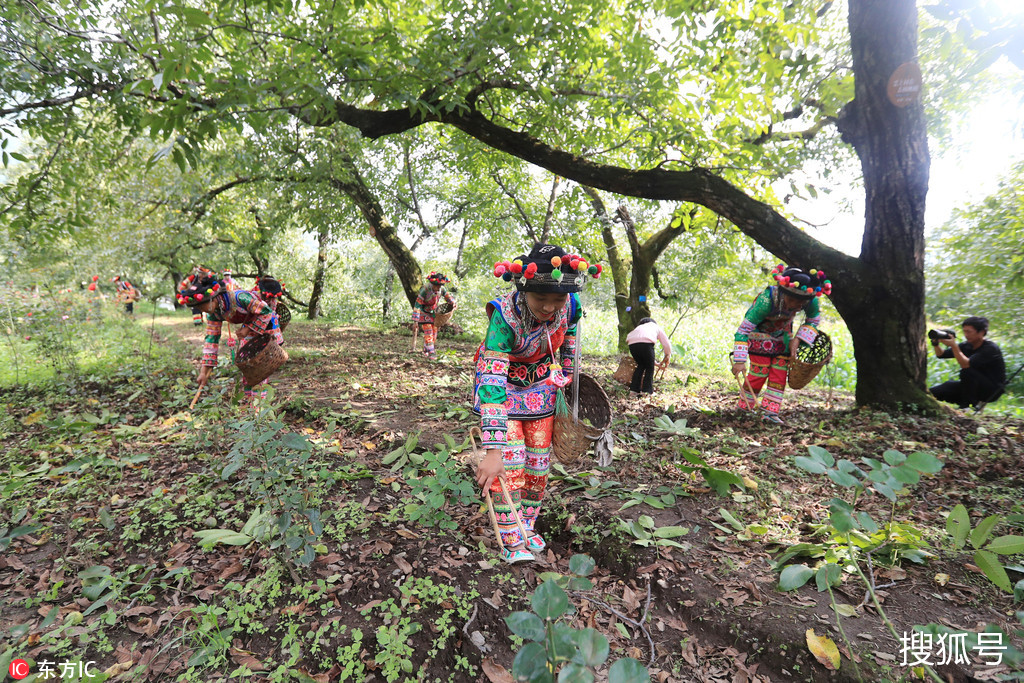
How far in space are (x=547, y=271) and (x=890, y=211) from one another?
5081 mm

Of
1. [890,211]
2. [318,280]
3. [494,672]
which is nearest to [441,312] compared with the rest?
[890,211]

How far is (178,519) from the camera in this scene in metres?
3.14

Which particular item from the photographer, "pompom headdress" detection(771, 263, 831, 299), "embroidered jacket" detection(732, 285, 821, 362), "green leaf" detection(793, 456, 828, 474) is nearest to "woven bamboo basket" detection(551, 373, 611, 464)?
"green leaf" detection(793, 456, 828, 474)

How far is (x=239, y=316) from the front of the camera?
5398 millimetres

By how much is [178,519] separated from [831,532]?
14.7 ft

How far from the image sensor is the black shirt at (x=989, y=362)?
18.0 ft

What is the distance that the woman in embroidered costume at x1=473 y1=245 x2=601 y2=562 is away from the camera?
7.95 ft

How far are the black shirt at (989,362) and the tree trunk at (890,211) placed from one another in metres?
A: 1.30

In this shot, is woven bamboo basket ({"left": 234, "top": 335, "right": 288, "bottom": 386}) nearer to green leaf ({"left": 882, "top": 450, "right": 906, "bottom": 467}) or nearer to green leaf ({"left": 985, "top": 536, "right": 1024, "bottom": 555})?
green leaf ({"left": 882, "top": 450, "right": 906, "bottom": 467})

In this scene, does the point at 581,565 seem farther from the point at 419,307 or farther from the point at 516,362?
the point at 419,307

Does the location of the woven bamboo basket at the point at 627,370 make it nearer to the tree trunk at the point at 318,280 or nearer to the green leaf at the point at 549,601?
the green leaf at the point at 549,601

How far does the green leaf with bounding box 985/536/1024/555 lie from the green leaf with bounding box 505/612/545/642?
189 cm

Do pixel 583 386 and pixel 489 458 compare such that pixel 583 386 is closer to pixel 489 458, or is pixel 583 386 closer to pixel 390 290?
pixel 489 458

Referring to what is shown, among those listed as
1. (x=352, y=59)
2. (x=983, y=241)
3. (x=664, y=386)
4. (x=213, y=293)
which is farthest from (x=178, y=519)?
(x=983, y=241)
